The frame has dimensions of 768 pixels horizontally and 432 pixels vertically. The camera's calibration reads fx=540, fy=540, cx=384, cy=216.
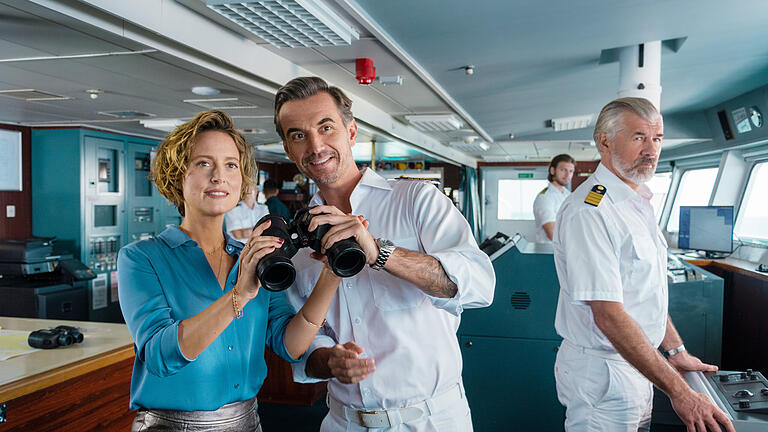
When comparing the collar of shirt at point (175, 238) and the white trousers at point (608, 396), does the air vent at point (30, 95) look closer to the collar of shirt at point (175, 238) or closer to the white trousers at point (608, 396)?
the collar of shirt at point (175, 238)

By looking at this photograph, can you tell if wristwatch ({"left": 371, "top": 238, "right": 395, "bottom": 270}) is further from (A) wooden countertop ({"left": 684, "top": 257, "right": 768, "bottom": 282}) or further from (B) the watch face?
(B) the watch face

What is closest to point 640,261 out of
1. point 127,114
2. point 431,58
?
point 431,58

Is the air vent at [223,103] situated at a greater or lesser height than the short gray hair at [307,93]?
greater

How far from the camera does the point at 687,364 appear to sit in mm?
1890

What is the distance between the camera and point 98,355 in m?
2.43

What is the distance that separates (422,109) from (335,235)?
5.36 m

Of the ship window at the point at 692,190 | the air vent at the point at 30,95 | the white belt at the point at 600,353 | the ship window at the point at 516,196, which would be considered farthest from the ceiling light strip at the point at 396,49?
the ship window at the point at 516,196

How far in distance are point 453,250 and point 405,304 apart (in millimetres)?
201

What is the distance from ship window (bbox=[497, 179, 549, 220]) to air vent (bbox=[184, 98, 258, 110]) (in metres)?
11.7

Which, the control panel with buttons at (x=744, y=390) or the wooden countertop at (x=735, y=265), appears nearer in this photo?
the control panel with buttons at (x=744, y=390)

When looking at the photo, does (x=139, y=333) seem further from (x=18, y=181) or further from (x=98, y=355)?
(x=18, y=181)

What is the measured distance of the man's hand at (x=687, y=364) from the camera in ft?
6.04

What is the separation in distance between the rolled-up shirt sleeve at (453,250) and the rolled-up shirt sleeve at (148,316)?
2.14ft

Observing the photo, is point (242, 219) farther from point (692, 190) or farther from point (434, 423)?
point (692, 190)
